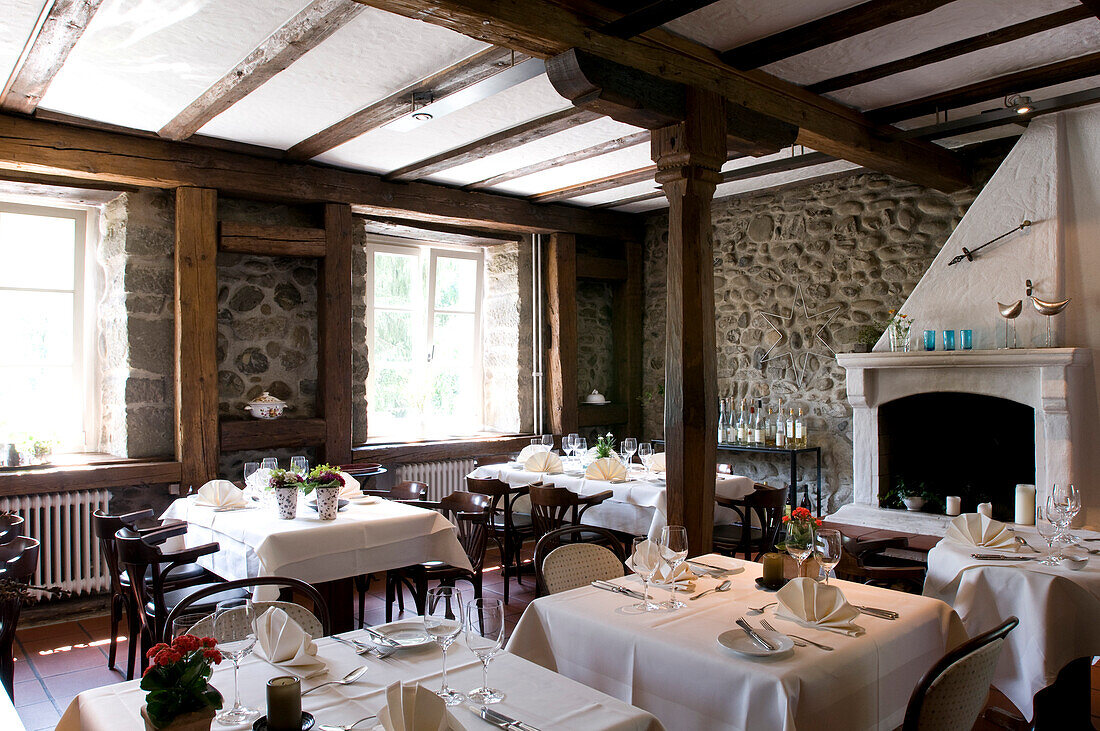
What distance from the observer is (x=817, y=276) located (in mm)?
6500

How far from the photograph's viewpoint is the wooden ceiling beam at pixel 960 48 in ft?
11.3

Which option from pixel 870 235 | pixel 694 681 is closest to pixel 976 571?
pixel 694 681

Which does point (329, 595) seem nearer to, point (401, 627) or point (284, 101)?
point (401, 627)

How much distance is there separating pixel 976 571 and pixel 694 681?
1.44 meters

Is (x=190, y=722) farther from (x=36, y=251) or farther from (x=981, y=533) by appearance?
(x=36, y=251)

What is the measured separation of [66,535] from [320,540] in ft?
7.29

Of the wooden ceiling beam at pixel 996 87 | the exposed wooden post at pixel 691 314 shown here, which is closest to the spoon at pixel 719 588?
the exposed wooden post at pixel 691 314

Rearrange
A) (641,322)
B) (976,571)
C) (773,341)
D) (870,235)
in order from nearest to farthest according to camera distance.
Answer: (976,571) < (870,235) < (773,341) < (641,322)

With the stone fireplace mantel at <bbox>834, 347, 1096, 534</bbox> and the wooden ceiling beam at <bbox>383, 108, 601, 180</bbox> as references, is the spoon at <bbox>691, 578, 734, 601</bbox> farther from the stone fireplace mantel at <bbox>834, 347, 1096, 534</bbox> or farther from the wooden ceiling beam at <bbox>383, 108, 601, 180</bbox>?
the stone fireplace mantel at <bbox>834, 347, 1096, 534</bbox>

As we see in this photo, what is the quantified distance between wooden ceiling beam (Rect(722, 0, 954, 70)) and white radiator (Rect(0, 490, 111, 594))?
4.47 m

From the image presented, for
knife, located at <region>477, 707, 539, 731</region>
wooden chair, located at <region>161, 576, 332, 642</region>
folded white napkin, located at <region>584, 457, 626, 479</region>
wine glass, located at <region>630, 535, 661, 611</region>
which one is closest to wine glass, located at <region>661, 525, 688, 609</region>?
wine glass, located at <region>630, 535, 661, 611</region>

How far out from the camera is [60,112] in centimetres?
449

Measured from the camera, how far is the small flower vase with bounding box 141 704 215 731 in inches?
54.1

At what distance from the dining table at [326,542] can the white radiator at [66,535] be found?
977 mm
